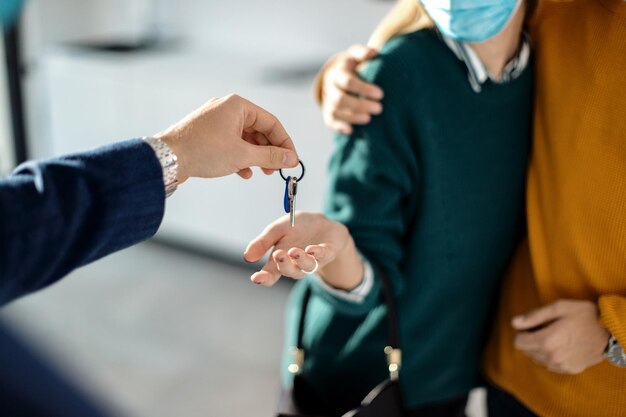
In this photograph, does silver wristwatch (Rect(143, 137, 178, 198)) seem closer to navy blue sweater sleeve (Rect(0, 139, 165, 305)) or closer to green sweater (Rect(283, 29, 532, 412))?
navy blue sweater sleeve (Rect(0, 139, 165, 305))

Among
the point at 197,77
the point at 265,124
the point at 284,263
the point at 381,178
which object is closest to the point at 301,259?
the point at 284,263

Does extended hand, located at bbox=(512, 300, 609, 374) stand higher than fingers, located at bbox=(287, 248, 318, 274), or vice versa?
fingers, located at bbox=(287, 248, 318, 274)

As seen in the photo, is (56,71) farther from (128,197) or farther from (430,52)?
(128,197)

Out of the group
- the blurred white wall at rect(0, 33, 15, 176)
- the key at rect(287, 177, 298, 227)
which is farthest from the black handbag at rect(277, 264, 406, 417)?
the blurred white wall at rect(0, 33, 15, 176)

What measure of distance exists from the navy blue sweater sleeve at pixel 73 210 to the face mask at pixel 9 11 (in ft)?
8.98

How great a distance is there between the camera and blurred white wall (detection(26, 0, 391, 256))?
2588 millimetres

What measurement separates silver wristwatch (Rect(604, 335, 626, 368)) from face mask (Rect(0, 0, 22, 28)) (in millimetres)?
2868

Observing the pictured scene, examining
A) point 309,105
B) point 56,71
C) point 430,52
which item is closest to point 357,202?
point 430,52

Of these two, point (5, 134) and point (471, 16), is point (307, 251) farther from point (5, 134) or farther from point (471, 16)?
point (5, 134)

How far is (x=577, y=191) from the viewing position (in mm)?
936

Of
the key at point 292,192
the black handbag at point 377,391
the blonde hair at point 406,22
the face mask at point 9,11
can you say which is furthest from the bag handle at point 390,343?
the face mask at point 9,11

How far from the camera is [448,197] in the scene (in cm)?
104

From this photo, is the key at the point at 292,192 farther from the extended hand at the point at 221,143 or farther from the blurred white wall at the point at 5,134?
the blurred white wall at the point at 5,134

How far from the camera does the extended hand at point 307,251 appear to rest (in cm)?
74
